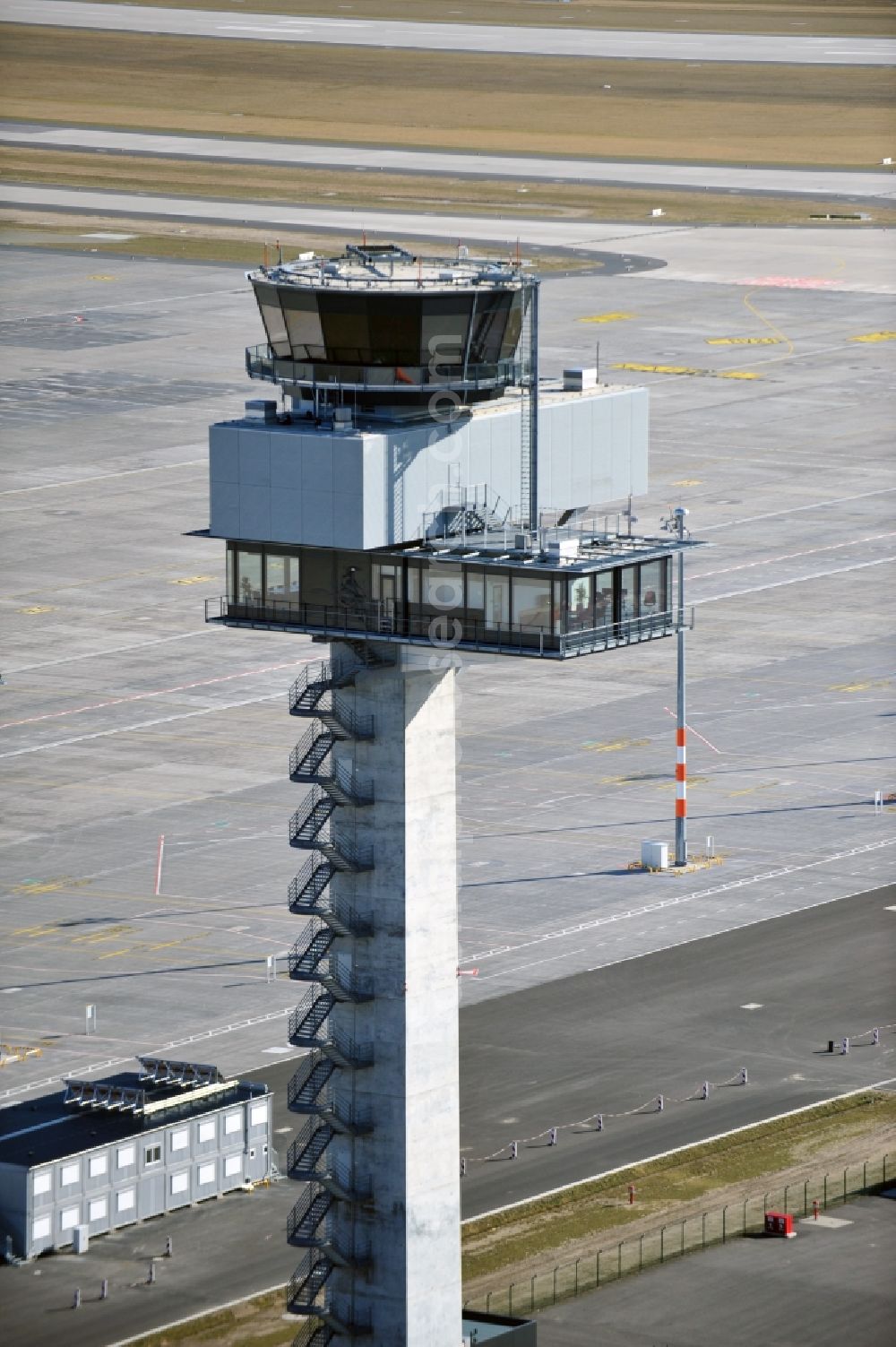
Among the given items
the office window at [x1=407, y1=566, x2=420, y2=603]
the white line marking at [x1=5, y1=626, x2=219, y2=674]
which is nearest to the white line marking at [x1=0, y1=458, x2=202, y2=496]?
the white line marking at [x1=5, y1=626, x2=219, y2=674]

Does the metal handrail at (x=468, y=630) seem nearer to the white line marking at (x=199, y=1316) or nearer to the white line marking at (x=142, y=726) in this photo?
the white line marking at (x=199, y=1316)

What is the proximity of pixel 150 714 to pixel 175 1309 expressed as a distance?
60.7m

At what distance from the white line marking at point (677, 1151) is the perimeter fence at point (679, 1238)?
3355 millimetres

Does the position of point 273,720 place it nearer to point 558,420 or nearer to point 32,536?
point 32,536

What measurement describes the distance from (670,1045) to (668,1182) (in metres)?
11.0

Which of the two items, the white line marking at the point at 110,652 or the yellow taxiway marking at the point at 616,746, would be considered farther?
the white line marking at the point at 110,652

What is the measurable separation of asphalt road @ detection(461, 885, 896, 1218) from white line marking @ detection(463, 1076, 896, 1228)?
0.81 feet

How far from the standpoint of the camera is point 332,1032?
71.8 meters

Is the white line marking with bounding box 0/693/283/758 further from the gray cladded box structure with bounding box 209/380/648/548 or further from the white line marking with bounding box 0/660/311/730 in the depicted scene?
the gray cladded box structure with bounding box 209/380/648/548

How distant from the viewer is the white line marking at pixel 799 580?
156250 mm

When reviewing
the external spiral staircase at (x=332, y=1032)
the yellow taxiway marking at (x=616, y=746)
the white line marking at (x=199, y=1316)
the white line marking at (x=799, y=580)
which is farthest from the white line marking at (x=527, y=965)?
the white line marking at (x=799, y=580)

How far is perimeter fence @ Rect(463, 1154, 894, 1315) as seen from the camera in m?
77.6

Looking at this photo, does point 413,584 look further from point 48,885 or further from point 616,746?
point 616,746

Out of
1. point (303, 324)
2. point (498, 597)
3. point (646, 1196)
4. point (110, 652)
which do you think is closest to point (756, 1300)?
point (646, 1196)
